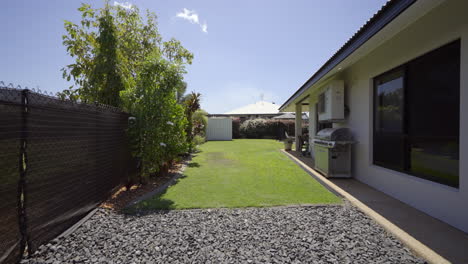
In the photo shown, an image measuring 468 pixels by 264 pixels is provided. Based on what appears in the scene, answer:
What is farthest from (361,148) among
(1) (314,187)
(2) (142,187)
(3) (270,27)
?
(3) (270,27)

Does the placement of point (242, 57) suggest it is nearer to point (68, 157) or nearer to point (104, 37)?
point (104, 37)

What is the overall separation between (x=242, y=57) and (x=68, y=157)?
42.5ft

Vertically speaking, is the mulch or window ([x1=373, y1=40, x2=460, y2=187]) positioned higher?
window ([x1=373, y1=40, x2=460, y2=187])

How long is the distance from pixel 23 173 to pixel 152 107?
3.25 meters

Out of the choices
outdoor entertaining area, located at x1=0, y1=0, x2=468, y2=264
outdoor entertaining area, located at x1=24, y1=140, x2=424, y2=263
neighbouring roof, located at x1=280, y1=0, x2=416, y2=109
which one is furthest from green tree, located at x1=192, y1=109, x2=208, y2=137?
neighbouring roof, located at x1=280, y1=0, x2=416, y2=109

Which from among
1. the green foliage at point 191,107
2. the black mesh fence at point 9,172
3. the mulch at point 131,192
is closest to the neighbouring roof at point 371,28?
the black mesh fence at point 9,172

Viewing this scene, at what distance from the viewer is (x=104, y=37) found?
634cm

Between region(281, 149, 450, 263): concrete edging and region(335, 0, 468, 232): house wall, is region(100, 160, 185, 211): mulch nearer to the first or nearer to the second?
region(281, 149, 450, 263): concrete edging

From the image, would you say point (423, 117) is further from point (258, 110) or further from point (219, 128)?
point (258, 110)

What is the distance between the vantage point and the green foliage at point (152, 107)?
5.18m

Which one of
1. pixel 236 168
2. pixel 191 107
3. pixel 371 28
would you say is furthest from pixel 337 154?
pixel 191 107

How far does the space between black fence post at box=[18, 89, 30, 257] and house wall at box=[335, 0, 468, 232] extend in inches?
213

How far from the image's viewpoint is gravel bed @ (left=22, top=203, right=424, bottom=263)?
2.28m

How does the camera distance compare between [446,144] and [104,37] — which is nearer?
[446,144]
